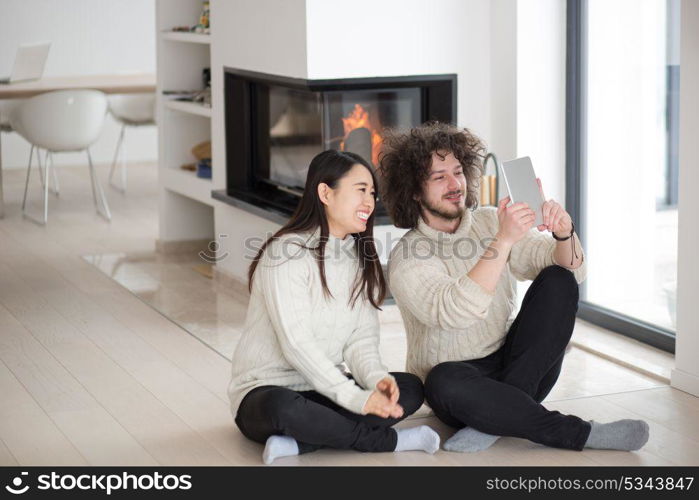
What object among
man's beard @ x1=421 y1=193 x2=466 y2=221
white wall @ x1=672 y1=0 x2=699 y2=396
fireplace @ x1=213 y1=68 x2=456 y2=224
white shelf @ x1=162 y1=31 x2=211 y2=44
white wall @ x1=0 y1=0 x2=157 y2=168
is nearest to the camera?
man's beard @ x1=421 y1=193 x2=466 y2=221

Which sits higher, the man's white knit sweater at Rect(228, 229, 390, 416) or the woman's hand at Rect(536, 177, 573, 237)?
the woman's hand at Rect(536, 177, 573, 237)

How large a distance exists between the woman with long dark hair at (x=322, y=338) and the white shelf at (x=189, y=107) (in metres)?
2.42

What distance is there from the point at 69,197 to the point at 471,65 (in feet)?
12.6

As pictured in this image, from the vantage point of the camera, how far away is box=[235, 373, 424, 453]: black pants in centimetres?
269

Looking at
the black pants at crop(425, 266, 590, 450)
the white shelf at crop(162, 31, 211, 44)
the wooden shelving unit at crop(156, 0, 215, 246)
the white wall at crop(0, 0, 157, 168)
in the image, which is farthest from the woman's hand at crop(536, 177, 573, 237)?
the white wall at crop(0, 0, 157, 168)

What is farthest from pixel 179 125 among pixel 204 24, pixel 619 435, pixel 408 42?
pixel 619 435

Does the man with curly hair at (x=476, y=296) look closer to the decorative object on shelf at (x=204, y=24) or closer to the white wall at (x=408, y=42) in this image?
the white wall at (x=408, y=42)

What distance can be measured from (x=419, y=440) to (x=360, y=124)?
177 centimetres

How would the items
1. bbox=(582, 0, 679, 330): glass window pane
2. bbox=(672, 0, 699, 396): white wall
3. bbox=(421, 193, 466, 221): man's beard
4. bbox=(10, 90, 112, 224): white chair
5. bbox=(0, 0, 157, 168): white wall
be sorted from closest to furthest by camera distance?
bbox=(421, 193, 466, 221): man's beard
bbox=(672, 0, 699, 396): white wall
bbox=(582, 0, 679, 330): glass window pane
bbox=(10, 90, 112, 224): white chair
bbox=(0, 0, 157, 168): white wall

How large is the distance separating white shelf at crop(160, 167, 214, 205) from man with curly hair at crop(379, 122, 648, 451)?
2.36 m

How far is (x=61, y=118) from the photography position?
632cm

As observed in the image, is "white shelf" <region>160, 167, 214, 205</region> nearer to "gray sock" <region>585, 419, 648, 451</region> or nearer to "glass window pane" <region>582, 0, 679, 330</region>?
"glass window pane" <region>582, 0, 679, 330</region>

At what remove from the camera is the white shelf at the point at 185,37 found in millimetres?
5054
